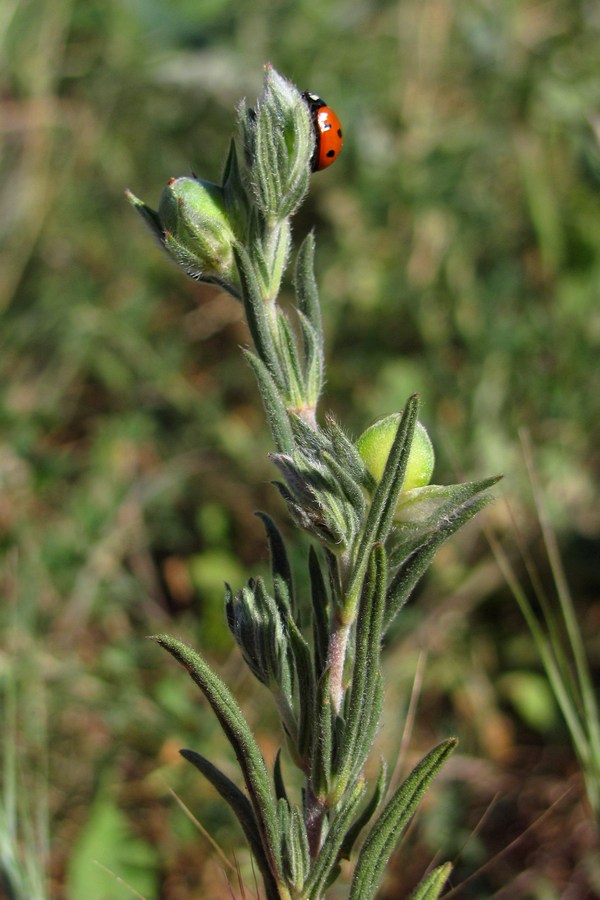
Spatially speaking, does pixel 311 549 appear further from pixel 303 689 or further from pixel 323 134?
pixel 323 134

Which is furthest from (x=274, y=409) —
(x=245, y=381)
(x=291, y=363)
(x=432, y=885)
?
(x=245, y=381)

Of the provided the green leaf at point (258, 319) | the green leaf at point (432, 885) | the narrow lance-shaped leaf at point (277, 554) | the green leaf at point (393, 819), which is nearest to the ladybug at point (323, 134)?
the green leaf at point (258, 319)

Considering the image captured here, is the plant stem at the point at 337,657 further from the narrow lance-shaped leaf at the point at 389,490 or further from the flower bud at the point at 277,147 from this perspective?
the flower bud at the point at 277,147

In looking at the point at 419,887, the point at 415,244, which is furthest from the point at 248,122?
the point at 415,244

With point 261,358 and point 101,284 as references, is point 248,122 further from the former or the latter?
point 101,284

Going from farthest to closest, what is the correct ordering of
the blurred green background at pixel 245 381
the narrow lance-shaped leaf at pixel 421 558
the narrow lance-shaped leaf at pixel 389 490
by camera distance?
1. the blurred green background at pixel 245 381
2. the narrow lance-shaped leaf at pixel 421 558
3. the narrow lance-shaped leaf at pixel 389 490

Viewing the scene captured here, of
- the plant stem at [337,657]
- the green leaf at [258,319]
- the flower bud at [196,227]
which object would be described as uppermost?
the flower bud at [196,227]

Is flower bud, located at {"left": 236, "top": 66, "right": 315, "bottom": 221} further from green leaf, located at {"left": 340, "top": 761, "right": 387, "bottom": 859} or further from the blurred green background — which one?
the blurred green background
